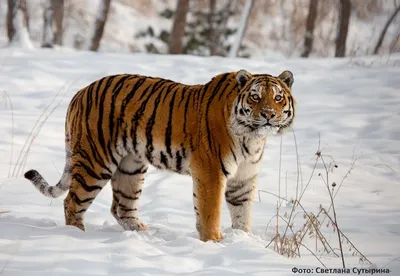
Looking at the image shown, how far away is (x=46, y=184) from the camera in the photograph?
498 cm

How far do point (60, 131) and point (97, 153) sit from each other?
11.4 ft

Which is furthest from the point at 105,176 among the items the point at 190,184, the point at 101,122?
the point at 190,184

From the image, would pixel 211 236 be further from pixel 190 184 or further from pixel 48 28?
pixel 48 28

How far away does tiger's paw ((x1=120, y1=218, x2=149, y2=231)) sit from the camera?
5.17 m

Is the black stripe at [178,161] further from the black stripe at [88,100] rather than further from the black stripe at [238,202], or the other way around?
the black stripe at [88,100]

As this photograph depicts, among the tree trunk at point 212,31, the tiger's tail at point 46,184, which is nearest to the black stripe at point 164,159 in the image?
the tiger's tail at point 46,184

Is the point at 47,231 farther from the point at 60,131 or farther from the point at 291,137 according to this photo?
the point at 291,137

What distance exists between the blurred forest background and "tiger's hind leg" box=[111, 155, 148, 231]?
10661mm

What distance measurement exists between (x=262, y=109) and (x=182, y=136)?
2.12 ft

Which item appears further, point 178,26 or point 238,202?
point 178,26

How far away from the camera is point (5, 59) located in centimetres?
1090

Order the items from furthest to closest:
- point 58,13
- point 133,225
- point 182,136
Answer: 1. point 58,13
2. point 133,225
3. point 182,136

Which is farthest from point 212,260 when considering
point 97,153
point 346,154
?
point 346,154

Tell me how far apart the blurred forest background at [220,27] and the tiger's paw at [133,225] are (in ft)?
35.4
